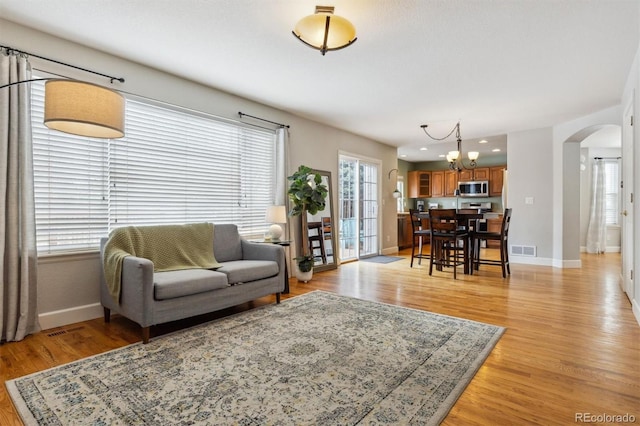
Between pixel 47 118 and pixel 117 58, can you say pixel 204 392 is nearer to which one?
pixel 47 118

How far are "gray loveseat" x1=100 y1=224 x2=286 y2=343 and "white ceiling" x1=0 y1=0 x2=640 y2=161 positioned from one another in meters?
1.78

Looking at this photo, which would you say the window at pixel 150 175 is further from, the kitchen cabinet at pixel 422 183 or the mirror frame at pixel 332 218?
the kitchen cabinet at pixel 422 183

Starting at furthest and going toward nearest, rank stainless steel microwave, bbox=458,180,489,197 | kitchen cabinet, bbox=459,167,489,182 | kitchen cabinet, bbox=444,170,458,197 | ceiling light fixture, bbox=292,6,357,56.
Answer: kitchen cabinet, bbox=444,170,458,197
kitchen cabinet, bbox=459,167,489,182
stainless steel microwave, bbox=458,180,489,197
ceiling light fixture, bbox=292,6,357,56

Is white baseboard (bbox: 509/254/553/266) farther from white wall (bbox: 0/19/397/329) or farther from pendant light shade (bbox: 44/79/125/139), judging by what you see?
pendant light shade (bbox: 44/79/125/139)

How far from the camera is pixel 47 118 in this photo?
6.45 ft

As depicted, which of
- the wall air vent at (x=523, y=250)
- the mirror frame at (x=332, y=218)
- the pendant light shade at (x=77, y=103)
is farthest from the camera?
the wall air vent at (x=523, y=250)

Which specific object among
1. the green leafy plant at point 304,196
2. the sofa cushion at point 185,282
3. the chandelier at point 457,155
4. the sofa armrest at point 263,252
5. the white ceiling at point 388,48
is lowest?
the sofa cushion at point 185,282

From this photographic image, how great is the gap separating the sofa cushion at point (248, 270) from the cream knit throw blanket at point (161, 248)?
8.4 inches

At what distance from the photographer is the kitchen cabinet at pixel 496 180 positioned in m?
9.04

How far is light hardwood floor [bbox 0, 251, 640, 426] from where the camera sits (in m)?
1.75

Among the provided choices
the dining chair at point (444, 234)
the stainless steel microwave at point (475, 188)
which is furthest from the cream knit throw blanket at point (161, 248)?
Result: the stainless steel microwave at point (475, 188)

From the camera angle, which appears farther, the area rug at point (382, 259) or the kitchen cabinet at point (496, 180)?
the kitchen cabinet at point (496, 180)

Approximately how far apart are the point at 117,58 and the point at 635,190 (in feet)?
17.0

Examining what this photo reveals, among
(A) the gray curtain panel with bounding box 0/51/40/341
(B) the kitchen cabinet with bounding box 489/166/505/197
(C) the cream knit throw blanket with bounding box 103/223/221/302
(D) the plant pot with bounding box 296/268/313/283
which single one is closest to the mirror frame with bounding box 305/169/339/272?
(D) the plant pot with bounding box 296/268/313/283
